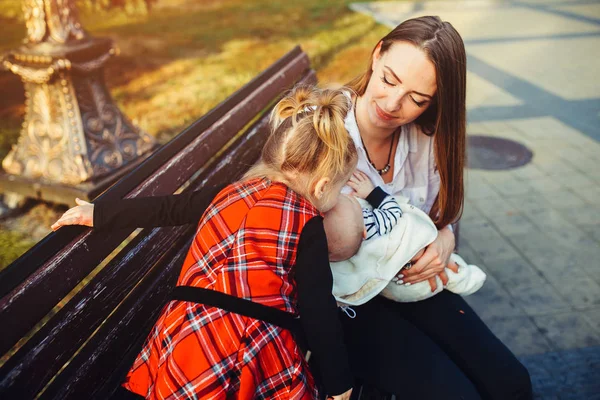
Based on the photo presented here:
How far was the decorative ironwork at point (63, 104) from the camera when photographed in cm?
475

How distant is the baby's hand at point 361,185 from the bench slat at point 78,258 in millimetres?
662

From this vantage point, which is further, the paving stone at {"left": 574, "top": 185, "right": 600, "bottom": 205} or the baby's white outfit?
the paving stone at {"left": 574, "top": 185, "right": 600, "bottom": 205}

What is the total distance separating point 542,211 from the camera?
437cm

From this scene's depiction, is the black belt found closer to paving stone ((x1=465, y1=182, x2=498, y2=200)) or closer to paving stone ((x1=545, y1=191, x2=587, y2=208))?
paving stone ((x1=465, y1=182, x2=498, y2=200))

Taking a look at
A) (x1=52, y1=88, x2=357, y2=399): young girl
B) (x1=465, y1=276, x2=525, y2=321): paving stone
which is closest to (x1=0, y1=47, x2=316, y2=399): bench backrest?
(x1=52, y1=88, x2=357, y2=399): young girl

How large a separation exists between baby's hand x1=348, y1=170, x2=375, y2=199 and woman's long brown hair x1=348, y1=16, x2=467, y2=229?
36 cm

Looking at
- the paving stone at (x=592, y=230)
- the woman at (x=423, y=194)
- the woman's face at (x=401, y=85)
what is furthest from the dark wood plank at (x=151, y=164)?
the paving stone at (x=592, y=230)

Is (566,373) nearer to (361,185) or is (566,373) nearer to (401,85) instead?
(361,185)

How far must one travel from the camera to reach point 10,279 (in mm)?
1437

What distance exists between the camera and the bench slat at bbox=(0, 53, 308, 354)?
1375 millimetres

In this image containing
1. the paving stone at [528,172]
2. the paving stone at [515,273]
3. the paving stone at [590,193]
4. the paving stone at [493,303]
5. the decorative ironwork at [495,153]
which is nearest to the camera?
the paving stone at [493,303]

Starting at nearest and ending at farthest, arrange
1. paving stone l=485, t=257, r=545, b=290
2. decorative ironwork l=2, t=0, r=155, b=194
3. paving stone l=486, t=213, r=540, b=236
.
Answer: paving stone l=485, t=257, r=545, b=290
paving stone l=486, t=213, r=540, b=236
decorative ironwork l=2, t=0, r=155, b=194

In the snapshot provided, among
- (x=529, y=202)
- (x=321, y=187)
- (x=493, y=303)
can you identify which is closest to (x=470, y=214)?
(x=529, y=202)

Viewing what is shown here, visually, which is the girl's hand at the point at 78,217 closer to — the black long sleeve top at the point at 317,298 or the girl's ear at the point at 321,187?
the black long sleeve top at the point at 317,298
